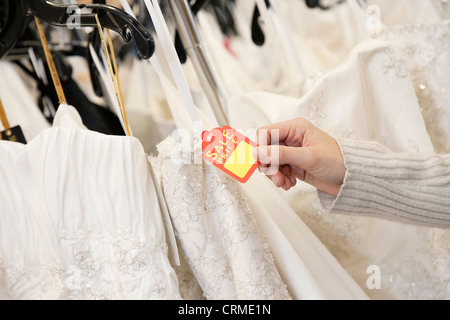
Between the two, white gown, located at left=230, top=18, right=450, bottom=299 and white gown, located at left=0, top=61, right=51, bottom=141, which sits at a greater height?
white gown, located at left=0, top=61, right=51, bottom=141

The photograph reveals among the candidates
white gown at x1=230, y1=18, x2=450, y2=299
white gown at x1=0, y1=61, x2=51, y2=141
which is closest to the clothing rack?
white gown at x1=230, y1=18, x2=450, y2=299

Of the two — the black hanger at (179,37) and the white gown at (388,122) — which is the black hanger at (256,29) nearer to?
the black hanger at (179,37)

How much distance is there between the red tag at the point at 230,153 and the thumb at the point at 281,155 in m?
0.01

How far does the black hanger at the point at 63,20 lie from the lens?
0.64 m

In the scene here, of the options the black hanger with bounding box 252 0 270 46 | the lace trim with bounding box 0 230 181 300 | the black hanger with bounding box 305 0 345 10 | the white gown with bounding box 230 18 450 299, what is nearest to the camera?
the lace trim with bounding box 0 230 181 300

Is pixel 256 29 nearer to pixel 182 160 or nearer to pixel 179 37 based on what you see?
pixel 179 37

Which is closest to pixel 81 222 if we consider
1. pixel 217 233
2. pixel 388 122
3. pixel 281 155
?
pixel 217 233

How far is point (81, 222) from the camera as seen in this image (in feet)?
2.10

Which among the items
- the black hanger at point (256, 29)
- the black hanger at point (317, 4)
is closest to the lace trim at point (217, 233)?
the black hanger at point (256, 29)

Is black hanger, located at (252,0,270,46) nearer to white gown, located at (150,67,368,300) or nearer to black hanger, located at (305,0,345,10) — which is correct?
black hanger, located at (305,0,345,10)

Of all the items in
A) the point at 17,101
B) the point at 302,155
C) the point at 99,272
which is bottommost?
the point at 99,272

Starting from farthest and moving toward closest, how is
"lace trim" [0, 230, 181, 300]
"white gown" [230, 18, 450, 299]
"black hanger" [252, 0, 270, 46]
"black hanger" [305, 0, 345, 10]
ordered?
"black hanger" [305, 0, 345, 10], "black hanger" [252, 0, 270, 46], "white gown" [230, 18, 450, 299], "lace trim" [0, 230, 181, 300]

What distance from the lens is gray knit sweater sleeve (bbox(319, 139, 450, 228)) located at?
2.29 ft

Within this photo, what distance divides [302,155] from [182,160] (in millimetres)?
186
